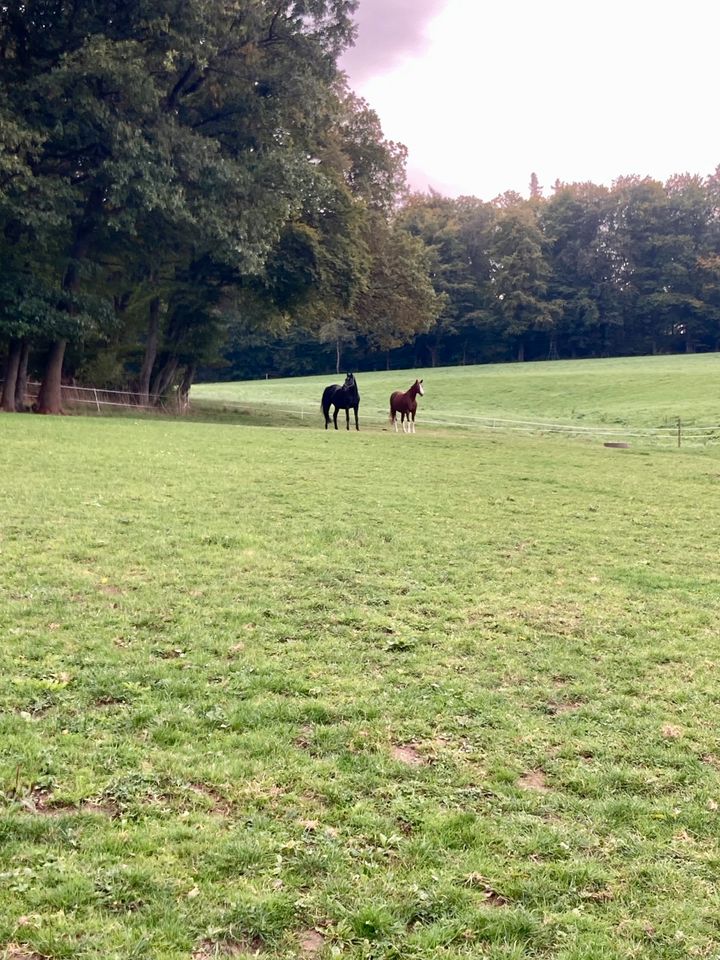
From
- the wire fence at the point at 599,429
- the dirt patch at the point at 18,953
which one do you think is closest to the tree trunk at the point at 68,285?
the wire fence at the point at 599,429

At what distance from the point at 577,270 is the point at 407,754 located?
305ft

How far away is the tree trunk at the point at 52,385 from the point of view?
2736cm

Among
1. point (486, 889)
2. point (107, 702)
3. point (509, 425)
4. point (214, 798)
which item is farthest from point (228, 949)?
point (509, 425)

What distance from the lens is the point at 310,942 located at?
305 cm

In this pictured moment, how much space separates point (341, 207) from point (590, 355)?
218 feet

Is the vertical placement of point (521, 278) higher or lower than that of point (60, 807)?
higher

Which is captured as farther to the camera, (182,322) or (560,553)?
(182,322)

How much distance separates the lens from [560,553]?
981 centimetres

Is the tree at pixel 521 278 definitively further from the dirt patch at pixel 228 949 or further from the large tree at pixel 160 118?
the dirt patch at pixel 228 949

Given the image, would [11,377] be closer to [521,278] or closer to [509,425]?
[509,425]

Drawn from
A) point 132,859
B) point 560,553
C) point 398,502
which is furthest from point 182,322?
point 132,859

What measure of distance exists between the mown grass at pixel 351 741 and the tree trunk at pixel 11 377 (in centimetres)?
1825

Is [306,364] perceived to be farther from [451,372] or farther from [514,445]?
[514,445]

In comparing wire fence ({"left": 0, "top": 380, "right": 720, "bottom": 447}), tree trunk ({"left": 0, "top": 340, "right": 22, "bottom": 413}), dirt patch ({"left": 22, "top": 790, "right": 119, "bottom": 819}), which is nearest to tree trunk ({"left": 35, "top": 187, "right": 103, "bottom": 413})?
tree trunk ({"left": 0, "top": 340, "right": 22, "bottom": 413})
